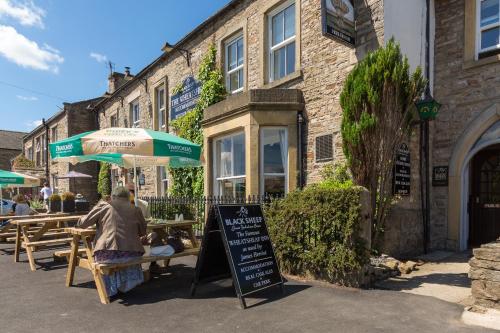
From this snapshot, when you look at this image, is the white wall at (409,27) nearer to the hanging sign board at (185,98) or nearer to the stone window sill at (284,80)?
the stone window sill at (284,80)

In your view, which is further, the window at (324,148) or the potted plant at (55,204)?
the potted plant at (55,204)

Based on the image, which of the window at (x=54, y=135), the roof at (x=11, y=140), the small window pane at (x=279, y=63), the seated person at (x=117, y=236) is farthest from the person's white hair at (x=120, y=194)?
the roof at (x=11, y=140)

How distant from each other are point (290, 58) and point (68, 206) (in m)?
6.77

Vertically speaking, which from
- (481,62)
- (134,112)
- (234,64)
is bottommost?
(481,62)

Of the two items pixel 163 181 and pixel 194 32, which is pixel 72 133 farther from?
pixel 194 32

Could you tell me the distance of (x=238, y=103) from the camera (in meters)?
9.23

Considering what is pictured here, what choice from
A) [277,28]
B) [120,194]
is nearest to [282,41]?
[277,28]

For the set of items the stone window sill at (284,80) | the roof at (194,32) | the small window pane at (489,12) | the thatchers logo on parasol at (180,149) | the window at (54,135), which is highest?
the roof at (194,32)

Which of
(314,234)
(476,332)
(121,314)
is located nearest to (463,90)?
(314,234)

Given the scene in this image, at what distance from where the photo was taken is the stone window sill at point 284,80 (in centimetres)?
880

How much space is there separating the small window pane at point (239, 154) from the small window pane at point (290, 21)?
2.82 m

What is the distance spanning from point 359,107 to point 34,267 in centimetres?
624

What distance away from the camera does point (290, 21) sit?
370 inches

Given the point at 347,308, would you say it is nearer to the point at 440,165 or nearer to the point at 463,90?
the point at 440,165
